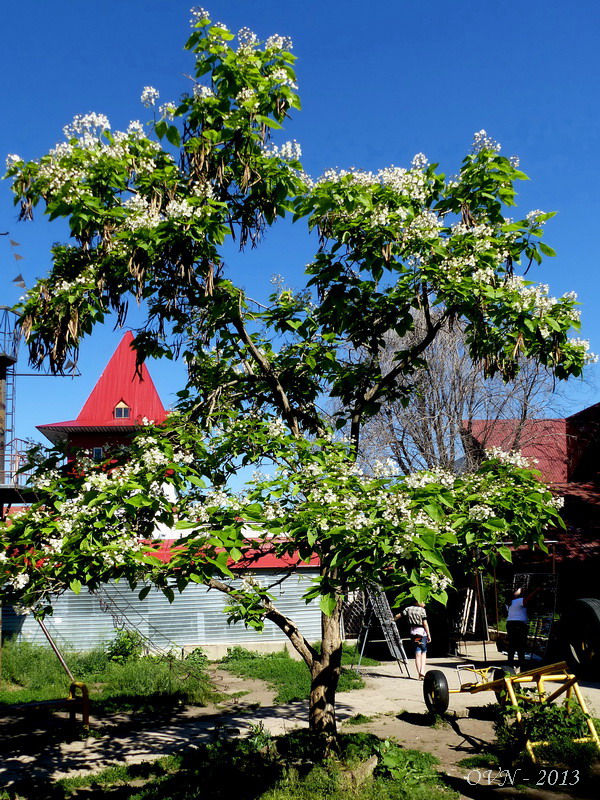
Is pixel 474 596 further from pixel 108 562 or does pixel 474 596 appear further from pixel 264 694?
pixel 108 562

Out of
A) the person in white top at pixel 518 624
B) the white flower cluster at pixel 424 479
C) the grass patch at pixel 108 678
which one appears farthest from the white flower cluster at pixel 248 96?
the grass patch at pixel 108 678

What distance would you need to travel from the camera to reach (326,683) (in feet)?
25.5

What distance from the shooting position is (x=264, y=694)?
13.8 metres

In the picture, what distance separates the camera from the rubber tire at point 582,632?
27.3ft

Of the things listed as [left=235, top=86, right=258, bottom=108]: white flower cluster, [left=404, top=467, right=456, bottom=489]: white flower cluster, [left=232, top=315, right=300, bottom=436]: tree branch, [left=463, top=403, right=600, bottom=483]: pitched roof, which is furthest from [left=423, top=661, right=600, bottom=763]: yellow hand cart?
[left=463, top=403, right=600, bottom=483]: pitched roof

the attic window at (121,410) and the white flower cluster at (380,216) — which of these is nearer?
the white flower cluster at (380,216)

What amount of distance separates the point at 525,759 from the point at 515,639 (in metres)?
5.46

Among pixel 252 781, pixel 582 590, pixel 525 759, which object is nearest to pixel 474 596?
pixel 582 590

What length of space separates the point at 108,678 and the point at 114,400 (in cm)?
1719

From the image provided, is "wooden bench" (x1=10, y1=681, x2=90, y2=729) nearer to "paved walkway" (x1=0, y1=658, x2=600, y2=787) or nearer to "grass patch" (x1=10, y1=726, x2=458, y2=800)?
"paved walkway" (x1=0, y1=658, x2=600, y2=787)

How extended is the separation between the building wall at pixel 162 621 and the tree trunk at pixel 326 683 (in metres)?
9.84

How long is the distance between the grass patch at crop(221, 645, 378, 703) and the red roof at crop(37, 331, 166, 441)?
14.2m

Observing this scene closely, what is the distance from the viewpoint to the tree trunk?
7707 millimetres

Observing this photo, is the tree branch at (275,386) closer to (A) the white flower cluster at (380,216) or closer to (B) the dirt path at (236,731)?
(A) the white flower cluster at (380,216)
